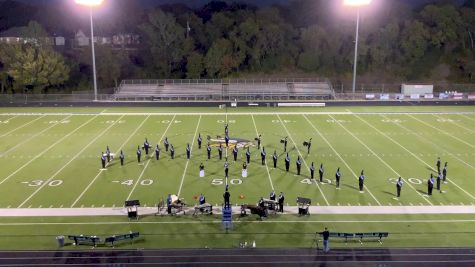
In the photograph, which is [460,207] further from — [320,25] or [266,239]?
[320,25]

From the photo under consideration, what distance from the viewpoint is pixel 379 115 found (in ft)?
119

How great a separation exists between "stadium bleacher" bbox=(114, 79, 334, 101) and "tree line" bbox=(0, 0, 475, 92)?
16.1ft

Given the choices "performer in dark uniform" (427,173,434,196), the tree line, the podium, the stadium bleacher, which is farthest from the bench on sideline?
the tree line

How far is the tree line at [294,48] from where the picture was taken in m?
54.4

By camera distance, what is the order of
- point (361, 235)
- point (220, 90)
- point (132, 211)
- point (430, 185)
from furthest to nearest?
1. point (220, 90)
2. point (430, 185)
3. point (132, 211)
4. point (361, 235)

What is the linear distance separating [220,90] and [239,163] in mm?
25764

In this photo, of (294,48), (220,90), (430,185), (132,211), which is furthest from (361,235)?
(294,48)

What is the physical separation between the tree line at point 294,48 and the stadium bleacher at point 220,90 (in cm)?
492

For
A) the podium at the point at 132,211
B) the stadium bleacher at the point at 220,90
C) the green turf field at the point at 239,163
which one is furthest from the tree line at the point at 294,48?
the podium at the point at 132,211

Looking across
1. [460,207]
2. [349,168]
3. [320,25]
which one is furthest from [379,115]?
[320,25]

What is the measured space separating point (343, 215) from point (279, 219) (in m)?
2.31

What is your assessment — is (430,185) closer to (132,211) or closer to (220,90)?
(132,211)

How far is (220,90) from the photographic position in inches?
1881

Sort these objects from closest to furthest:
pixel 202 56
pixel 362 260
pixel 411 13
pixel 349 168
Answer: pixel 362 260 < pixel 349 168 < pixel 202 56 < pixel 411 13
